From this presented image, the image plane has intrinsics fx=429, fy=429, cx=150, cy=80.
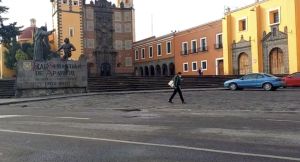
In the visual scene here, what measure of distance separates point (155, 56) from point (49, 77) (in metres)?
43.0

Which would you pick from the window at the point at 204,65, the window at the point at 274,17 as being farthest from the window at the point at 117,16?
the window at the point at 274,17

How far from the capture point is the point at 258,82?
1266 inches

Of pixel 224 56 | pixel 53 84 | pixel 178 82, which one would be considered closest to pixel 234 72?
pixel 224 56

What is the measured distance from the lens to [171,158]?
6.83 m

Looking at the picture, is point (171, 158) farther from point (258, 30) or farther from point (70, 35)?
point (70, 35)

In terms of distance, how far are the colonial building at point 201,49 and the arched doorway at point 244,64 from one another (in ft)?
→ 13.5

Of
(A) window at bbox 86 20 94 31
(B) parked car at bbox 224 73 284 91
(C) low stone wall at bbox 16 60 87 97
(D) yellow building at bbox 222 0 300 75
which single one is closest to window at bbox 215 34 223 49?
(D) yellow building at bbox 222 0 300 75

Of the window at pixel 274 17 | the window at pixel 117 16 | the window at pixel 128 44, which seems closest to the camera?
the window at pixel 274 17

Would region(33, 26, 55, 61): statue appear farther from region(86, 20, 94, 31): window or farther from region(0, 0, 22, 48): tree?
region(86, 20, 94, 31): window

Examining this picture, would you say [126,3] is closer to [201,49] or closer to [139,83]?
[201,49]

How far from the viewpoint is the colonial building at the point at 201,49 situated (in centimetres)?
5656

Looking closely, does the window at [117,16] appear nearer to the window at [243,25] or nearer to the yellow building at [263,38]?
the yellow building at [263,38]

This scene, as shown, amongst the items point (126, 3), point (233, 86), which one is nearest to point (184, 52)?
point (126, 3)

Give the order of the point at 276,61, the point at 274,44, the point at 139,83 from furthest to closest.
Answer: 1. the point at 276,61
2. the point at 274,44
3. the point at 139,83
